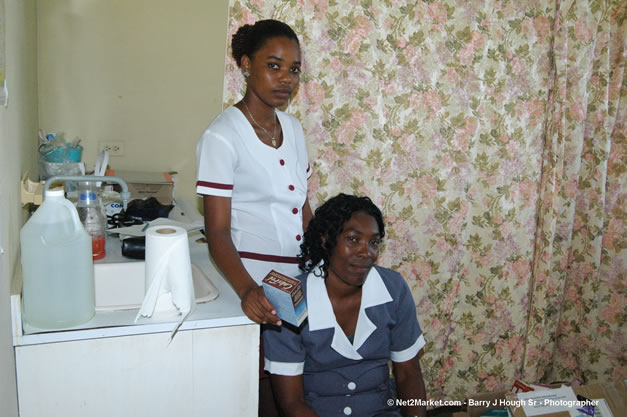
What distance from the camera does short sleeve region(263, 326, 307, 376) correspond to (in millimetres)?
1478

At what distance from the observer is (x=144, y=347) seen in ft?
3.92

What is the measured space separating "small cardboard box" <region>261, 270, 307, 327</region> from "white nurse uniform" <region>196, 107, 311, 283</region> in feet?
1.33

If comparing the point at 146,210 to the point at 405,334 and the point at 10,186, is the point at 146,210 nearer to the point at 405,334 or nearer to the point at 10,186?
the point at 10,186

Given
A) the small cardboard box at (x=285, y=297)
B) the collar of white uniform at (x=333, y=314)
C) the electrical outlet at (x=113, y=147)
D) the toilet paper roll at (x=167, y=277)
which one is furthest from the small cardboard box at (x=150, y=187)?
the small cardboard box at (x=285, y=297)

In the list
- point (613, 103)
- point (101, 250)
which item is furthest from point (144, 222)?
point (613, 103)

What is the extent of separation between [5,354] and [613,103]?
2617mm

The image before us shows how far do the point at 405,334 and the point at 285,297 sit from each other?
592 millimetres

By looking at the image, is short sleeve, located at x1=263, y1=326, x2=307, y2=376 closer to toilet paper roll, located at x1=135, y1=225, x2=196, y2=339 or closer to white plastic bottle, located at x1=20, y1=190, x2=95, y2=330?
toilet paper roll, located at x1=135, y1=225, x2=196, y2=339

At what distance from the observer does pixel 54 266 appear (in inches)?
44.4

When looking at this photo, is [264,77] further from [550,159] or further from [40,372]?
[550,159]

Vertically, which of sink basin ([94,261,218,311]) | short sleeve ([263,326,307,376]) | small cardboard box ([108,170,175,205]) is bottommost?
short sleeve ([263,326,307,376])

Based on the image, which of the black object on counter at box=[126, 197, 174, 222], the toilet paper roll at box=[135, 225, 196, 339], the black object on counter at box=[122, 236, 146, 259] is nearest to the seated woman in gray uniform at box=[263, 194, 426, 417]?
the toilet paper roll at box=[135, 225, 196, 339]

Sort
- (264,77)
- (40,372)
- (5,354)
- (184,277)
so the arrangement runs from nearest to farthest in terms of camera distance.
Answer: (5,354) → (40,372) → (184,277) → (264,77)

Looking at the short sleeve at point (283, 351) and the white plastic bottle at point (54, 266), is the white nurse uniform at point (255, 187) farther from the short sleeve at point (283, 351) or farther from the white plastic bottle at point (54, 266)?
the white plastic bottle at point (54, 266)
